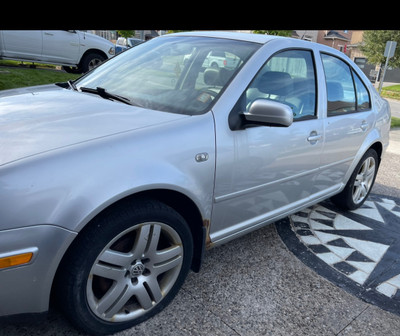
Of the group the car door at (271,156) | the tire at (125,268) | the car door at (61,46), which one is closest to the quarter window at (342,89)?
the car door at (271,156)

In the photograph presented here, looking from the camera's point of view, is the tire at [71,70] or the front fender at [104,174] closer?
the front fender at [104,174]

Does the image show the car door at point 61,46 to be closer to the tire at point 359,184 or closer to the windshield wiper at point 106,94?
the windshield wiper at point 106,94

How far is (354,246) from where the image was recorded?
3.32 m

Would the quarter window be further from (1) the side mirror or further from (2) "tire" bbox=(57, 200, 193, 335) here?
(2) "tire" bbox=(57, 200, 193, 335)

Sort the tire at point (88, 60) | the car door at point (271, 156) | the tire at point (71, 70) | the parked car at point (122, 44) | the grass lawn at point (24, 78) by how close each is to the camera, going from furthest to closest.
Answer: the tire at point (71, 70), the tire at point (88, 60), the grass lawn at point (24, 78), the parked car at point (122, 44), the car door at point (271, 156)

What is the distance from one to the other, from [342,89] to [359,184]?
3.75 feet

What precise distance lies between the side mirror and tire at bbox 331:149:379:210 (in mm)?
1876

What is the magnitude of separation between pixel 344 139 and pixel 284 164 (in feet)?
3.12

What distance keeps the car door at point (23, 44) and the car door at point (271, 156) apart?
26.5ft

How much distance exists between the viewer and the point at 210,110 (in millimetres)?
2209

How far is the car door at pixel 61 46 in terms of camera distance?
30.7ft

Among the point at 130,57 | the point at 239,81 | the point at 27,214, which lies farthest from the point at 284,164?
the point at 27,214

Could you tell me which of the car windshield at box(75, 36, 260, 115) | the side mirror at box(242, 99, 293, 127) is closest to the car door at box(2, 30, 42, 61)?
the car windshield at box(75, 36, 260, 115)

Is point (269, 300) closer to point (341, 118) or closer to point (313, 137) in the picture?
point (313, 137)
